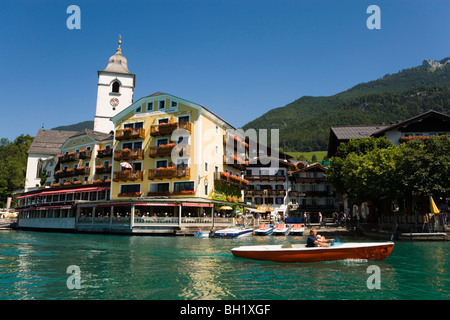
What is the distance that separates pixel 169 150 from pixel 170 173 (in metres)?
3.14

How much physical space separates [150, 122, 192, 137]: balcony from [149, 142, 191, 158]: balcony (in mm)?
1872

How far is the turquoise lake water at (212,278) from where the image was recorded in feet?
38.3

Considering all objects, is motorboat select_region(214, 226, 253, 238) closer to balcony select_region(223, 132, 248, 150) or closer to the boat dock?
balcony select_region(223, 132, 248, 150)

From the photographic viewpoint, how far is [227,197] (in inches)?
2035

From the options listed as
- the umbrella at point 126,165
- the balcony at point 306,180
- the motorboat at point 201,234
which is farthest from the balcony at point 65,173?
the balcony at point 306,180

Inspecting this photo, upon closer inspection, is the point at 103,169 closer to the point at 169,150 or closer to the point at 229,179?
the point at 169,150

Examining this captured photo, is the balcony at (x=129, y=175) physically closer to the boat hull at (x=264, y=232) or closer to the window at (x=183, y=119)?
the window at (x=183, y=119)

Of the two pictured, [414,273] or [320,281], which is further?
[414,273]

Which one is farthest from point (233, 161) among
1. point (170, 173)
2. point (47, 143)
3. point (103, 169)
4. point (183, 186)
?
point (47, 143)

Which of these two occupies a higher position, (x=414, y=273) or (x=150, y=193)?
Answer: (x=150, y=193)

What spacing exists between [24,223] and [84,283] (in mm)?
56830

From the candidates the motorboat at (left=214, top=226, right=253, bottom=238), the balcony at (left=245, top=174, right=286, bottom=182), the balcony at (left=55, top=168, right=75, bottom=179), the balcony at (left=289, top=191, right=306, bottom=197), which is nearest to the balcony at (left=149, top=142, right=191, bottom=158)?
the motorboat at (left=214, top=226, right=253, bottom=238)
